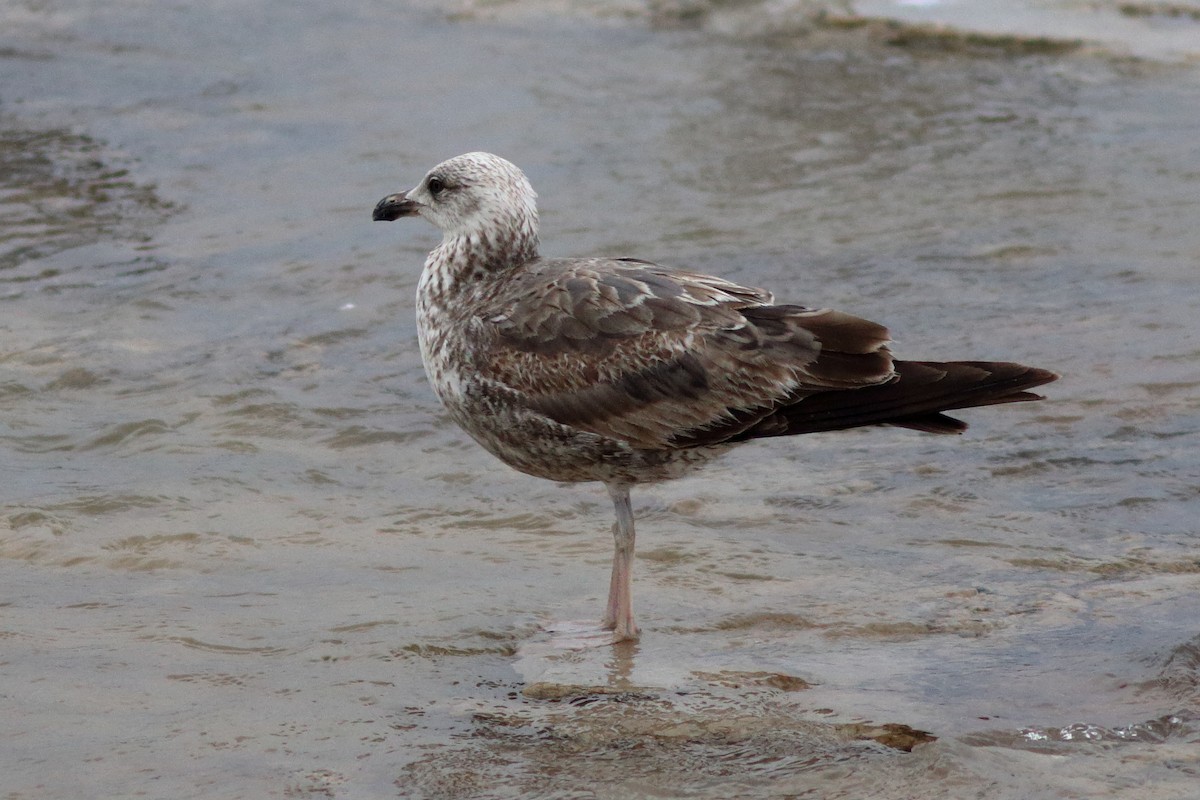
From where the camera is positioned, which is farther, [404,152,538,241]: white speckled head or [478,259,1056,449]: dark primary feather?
[404,152,538,241]: white speckled head

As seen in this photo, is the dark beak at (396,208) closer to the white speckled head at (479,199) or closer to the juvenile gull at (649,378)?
the white speckled head at (479,199)

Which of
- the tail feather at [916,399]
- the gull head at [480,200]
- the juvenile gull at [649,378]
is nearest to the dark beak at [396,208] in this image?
the gull head at [480,200]

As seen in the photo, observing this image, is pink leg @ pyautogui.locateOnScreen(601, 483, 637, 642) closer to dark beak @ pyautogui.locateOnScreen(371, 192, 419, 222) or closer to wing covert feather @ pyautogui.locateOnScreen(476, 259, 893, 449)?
wing covert feather @ pyautogui.locateOnScreen(476, 259, 893, 449)

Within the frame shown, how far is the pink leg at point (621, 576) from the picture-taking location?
5.77m

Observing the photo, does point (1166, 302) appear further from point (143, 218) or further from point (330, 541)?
point (143, 218)

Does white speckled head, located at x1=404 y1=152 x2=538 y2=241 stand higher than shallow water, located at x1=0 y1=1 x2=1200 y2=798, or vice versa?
white speckled head, located at x1=404 y1=152 x2=538 y2=241

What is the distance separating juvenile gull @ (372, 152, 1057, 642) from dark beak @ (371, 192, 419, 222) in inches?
32.1

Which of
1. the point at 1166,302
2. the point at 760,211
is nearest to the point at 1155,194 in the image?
the point at 1166,302

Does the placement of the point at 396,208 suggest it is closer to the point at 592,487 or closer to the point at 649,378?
the point at 649,378

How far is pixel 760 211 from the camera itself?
1065 centimetres

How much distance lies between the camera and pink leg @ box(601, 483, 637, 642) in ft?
18.9

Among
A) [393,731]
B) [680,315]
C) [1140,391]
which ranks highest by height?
[680,315]

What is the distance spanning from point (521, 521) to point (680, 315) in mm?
1510

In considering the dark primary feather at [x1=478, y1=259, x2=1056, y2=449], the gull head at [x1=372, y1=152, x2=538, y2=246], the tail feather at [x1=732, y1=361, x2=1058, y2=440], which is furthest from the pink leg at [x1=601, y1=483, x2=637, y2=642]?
the gull head at [x1=372, y1=152, x2=538, y2=246]
